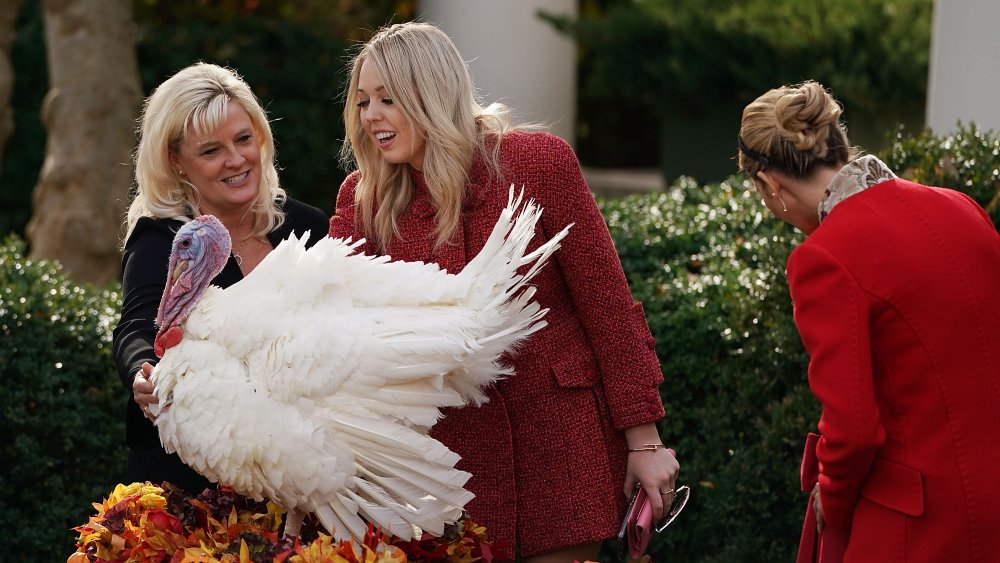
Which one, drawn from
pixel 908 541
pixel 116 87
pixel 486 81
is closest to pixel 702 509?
pixel 908 541

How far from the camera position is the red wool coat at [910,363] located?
2453 millimetres

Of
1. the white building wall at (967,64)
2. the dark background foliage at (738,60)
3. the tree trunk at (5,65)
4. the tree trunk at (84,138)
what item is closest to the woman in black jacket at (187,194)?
the white building wall at (967,64)

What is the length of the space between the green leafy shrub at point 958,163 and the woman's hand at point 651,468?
163 cm

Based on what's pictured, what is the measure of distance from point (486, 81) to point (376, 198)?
22.5 feet

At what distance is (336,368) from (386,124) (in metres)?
0.69

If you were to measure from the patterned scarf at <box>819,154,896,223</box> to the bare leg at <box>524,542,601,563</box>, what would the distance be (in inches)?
41.9

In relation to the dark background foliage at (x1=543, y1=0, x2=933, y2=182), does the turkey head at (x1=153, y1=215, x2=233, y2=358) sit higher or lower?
higher

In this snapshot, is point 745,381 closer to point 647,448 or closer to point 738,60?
point 647,448

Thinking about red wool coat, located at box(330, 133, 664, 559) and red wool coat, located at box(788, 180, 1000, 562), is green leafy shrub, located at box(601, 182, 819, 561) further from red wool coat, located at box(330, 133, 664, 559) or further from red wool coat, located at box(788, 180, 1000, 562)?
red wool coat, located at box(788, 180, 1000, 562)

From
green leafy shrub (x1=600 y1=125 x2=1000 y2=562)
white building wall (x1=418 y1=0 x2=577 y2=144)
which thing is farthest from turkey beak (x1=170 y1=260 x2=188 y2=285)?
white building wall (x1=418 y1=0 x2=577 y2=144)

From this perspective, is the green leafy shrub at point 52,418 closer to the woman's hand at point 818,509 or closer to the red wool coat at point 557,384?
the red wool coat at point 557,384

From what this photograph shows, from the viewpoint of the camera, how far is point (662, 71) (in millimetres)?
10297

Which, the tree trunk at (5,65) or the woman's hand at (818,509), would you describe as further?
the tree trunk at (5,65)

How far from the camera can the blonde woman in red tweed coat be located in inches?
115
